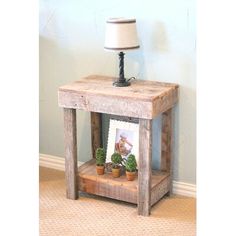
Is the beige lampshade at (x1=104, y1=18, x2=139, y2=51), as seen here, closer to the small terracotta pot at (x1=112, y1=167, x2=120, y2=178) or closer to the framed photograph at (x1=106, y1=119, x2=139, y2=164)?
the framed photograph at (x1=106, y1=119, x2=139, y2=164)

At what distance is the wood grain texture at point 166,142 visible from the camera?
3.01 metres

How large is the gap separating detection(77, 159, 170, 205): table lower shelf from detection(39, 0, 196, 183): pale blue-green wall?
18 cm

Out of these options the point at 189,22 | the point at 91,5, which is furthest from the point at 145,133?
the point at 91,5

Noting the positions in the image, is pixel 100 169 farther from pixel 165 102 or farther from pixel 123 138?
pixel 165 102

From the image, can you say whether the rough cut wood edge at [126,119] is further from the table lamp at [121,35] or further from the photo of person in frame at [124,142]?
the table lamp at [121,35]

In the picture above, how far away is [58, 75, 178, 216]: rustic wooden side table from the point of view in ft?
8.84

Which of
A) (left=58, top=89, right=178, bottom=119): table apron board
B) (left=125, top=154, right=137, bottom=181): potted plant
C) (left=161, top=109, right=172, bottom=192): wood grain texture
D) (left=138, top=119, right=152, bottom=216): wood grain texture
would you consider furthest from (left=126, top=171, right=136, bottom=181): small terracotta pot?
(left=58, top=89, right=178, bottom=119): table apron board

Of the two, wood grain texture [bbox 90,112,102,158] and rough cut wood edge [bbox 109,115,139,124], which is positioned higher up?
rough cut wood edge [bbox 109,115,139,124]

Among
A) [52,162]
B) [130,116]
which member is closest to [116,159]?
[130,116]

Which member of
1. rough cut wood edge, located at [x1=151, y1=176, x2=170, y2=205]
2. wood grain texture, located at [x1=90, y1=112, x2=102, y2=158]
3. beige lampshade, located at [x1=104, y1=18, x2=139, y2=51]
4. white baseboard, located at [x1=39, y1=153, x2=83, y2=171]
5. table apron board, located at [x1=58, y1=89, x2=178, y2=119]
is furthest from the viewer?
white baseboard, located at [x1=39, y1=153, x2=83, y2=171]

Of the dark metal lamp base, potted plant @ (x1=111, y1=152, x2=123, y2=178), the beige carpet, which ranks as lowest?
the beige carpet

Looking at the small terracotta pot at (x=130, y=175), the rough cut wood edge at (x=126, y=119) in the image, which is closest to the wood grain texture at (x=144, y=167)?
the small terracotta pot at (x=130, y=175)

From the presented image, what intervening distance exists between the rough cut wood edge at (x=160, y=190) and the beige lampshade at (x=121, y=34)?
2.61 ft

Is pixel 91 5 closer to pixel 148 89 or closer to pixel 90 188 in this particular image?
pixel 148 89
